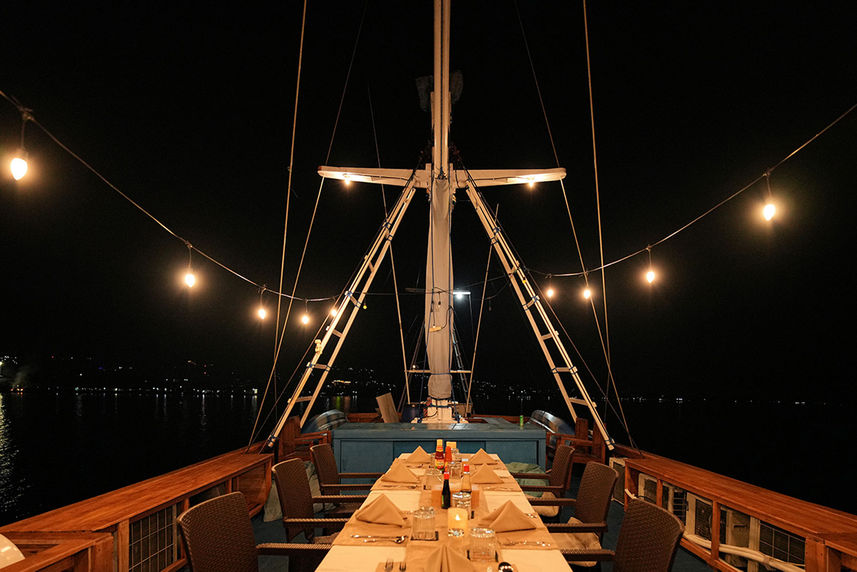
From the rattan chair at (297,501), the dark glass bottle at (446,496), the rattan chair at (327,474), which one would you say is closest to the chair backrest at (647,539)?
the dark glass bottle at (446,496)

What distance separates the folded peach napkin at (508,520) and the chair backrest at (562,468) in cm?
161

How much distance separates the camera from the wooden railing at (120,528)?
230cm

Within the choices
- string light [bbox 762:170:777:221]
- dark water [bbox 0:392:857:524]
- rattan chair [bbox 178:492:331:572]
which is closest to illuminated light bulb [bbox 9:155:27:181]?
rattan chair [bbox 178:492:331:572]

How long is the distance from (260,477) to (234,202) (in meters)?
8.91

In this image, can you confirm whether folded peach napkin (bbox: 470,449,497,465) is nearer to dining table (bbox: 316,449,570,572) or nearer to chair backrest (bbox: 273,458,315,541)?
dining table (bbox: 316,449,570,572)

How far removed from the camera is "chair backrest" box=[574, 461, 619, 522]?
3.09m

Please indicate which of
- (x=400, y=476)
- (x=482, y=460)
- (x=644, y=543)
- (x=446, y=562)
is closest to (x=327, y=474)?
(x=400, y=476)

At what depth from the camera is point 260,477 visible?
16.8 ft

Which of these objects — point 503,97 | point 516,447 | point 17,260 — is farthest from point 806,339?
point 17,260

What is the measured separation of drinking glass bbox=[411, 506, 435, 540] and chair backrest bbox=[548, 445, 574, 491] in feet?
6.43

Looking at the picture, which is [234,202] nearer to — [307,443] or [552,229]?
[307,443]

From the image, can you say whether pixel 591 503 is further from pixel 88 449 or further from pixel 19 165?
pixel 88 449

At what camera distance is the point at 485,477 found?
336 cm

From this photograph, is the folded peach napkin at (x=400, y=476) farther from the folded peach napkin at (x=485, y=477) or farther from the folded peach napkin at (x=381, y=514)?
the folded peach napkin at (x=381, y=514)
